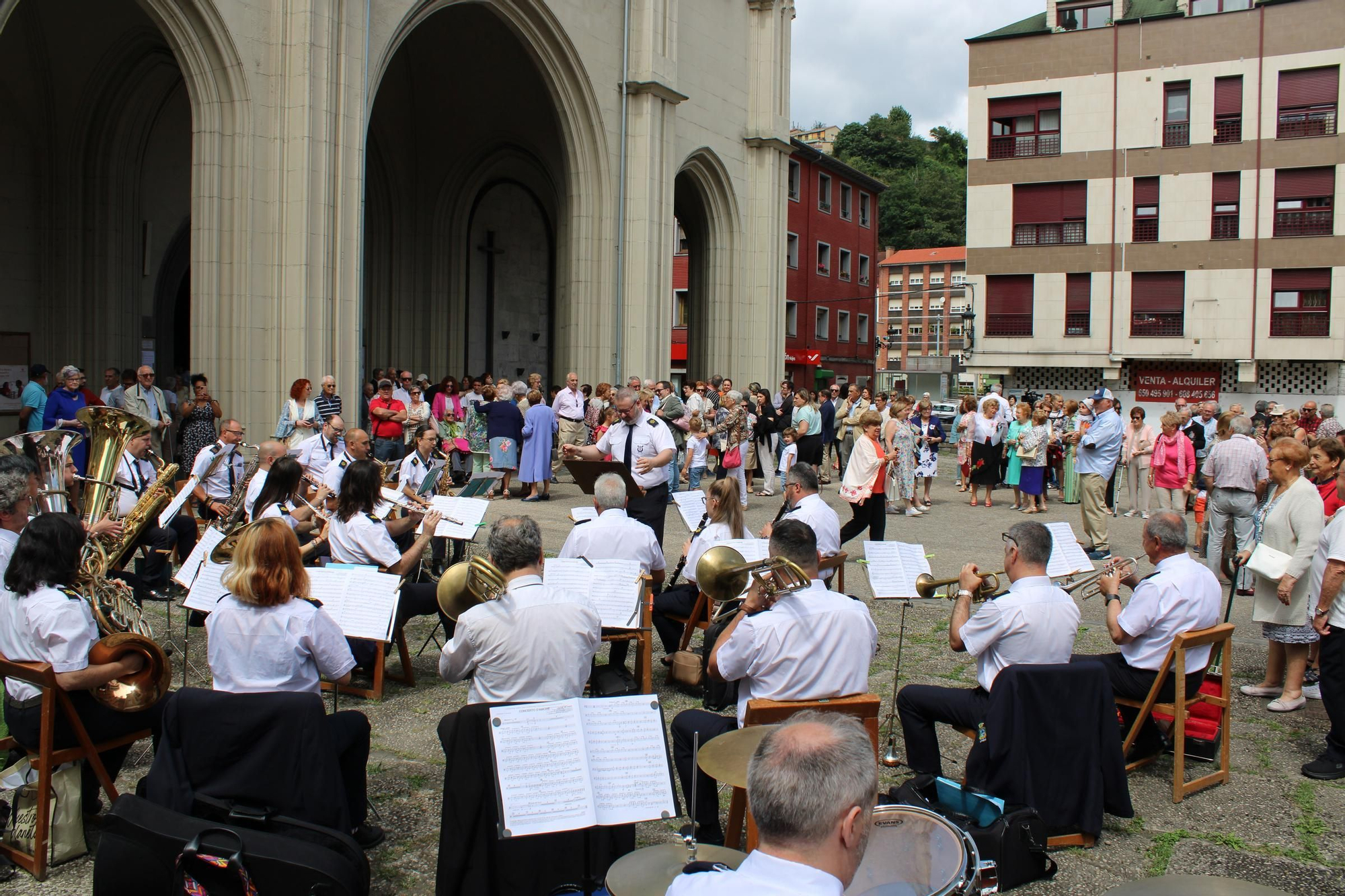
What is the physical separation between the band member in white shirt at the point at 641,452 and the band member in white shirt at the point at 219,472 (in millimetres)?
2973

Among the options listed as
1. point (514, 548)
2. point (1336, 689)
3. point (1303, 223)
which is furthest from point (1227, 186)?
point (514, 548)

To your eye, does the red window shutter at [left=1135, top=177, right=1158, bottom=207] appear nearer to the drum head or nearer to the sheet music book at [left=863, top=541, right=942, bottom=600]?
the sheet music book at [left=863, top=541, right=942, bottom=600]

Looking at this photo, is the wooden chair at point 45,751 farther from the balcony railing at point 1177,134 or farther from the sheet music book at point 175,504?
the balcony railing at point 1177,134

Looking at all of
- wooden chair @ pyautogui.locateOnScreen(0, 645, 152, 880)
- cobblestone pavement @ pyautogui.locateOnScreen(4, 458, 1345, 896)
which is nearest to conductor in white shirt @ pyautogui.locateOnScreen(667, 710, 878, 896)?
cobblestone pavement @ pyautogui.locateOnScreen(4, 458, 1345, 896)

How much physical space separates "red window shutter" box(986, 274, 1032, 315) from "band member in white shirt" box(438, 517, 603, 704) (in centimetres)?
3023

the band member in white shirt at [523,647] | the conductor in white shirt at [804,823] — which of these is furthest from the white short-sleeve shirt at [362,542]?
the conductor in white shirt at [804,823]

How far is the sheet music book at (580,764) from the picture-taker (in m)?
3.20

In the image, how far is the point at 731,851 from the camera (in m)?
2.99

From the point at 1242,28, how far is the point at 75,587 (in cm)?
3289

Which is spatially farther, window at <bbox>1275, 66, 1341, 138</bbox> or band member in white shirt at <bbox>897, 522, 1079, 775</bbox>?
window at <bbox>1275, 66, 1341, 138</bbox>

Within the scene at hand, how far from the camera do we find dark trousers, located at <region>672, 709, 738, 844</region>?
443 cm

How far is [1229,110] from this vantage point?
29.3 m

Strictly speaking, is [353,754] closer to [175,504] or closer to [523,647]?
[523,647]

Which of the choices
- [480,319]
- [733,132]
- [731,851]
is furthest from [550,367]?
[731,851]
